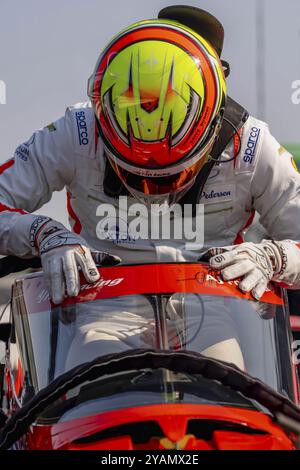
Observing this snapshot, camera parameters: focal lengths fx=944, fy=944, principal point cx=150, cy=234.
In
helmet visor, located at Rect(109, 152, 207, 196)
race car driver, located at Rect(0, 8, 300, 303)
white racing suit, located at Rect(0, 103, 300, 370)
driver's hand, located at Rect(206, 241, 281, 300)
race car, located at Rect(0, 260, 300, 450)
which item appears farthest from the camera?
white racing suit, located at Rect(0, 103, 300, 370)

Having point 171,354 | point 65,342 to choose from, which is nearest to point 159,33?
point 65,342

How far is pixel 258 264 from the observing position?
2889mm

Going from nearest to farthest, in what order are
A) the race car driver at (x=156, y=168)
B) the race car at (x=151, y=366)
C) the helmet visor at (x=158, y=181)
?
the race car at (x=151, y=366)
the race car driver at (x=156, y=168)
the helmet visor at (x=158, y=181)

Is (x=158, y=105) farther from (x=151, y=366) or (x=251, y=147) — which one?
(x=151, y=366)

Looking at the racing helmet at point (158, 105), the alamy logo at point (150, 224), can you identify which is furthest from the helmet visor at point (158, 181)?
the alamy logo at point (150, 224)

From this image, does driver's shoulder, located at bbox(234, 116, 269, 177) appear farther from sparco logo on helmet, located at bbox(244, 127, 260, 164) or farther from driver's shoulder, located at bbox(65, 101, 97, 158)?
driver's shoulder, located at bbox(65, 101, 97, 158)

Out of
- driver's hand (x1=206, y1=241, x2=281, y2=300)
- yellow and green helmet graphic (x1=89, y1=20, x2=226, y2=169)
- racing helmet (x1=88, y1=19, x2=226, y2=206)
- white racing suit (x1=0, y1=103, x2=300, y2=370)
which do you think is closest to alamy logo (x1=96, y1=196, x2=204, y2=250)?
white racing suit (x1=0, y1=103, x2=300, y2=370)

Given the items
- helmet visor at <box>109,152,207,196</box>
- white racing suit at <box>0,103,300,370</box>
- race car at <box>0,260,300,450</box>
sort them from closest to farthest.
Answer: race car at <box>0,260,300,450</box> < helmet visor at <box>109,152,207,196</box> < white racing suit at <box>0,103,300,370</box>

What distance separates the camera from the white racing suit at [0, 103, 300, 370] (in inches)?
140

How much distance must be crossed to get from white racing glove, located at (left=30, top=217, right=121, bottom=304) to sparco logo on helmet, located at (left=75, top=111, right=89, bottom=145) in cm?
48

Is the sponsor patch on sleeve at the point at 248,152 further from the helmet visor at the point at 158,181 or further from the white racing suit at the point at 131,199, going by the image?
the helmet visor at the point at 158,181

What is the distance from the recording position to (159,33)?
11.0ft

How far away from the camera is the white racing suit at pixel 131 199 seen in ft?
11.7

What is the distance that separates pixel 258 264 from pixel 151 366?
2.36 feet
